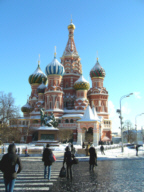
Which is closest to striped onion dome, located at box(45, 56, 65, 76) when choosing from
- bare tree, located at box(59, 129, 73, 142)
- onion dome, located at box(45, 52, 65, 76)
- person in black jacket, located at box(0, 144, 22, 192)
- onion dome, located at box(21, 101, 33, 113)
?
onion dome, located at box(45, 52, 65, 76)

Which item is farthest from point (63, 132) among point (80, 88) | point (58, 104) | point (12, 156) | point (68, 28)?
point (12, 156)

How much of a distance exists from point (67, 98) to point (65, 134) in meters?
13.1

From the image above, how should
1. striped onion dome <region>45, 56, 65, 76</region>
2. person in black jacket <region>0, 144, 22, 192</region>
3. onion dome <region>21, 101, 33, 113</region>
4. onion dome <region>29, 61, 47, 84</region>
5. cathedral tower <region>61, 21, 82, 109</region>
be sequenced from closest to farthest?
person in black jacket <region>0, 144, 22, 192</region> < striped onion dome <region>45, 56, 65, 76</region> < cathedral tower <region>61, 21, 82, 109</region> < onion dome <region>21, 101, 33, 113</region> < onion dome <region>29, 61, 47, 84</region>

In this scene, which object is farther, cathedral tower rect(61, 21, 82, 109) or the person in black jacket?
cathedral tower rect(61, 21, 82, 109)

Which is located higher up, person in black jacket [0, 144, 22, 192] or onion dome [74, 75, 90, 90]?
onion dome [74, 75, 90, 90]

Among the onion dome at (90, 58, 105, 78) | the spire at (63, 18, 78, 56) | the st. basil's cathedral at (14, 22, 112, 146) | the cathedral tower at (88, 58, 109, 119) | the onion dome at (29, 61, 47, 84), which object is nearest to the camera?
the st. basil's cathedral at (14, 22, 112, 146)

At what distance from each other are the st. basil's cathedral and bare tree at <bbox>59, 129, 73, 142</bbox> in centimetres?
149

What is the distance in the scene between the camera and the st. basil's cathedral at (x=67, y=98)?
4700cm

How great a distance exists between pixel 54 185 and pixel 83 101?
41.1 metres

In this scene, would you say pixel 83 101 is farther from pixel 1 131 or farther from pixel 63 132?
pixel 1 131

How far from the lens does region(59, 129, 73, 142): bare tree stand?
1649 inches

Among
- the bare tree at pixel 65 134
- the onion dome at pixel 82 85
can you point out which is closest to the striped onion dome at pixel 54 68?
the onion dome at pixel 82 85

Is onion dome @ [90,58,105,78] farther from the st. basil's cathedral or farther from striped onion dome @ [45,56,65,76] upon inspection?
striped onion dome @ [45,56,65,76]

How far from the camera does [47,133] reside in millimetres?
34438
